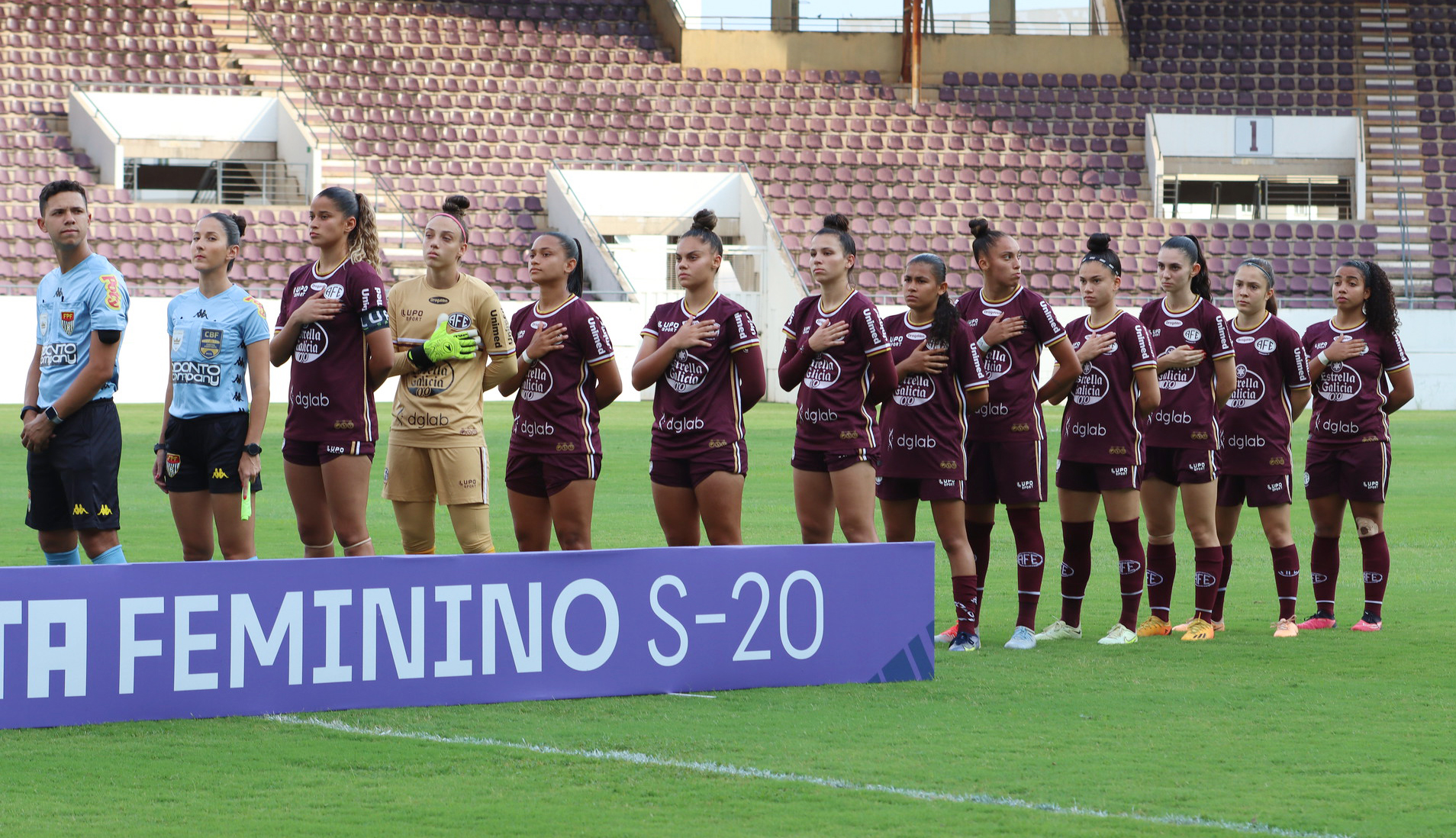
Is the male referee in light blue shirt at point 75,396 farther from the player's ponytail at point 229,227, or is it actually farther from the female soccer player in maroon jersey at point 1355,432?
the female soccer player in maroon jersey at point 1355,432

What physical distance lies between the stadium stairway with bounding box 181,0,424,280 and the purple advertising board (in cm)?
1984

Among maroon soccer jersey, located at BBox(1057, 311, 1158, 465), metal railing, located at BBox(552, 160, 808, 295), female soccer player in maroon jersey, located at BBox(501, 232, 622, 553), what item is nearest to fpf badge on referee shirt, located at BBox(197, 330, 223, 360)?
female soccer player in maroon jersey, located at BBox(501, 232, 622, 553)

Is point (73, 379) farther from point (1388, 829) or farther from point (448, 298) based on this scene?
point (1388, 829)

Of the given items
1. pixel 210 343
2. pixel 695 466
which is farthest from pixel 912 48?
pixel 210 343

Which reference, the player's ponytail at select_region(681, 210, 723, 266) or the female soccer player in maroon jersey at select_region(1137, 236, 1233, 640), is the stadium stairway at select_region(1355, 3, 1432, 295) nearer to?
the female soccer player in maroon jersey at select_region(1137, 236, 1233, 640)

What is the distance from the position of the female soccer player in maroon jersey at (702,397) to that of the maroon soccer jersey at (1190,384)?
1.81m

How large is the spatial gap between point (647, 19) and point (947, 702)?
2773 centimetres

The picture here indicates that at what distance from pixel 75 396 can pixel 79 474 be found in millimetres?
278

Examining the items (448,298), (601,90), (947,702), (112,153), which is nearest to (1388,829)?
(947,702)

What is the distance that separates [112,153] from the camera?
25.6m

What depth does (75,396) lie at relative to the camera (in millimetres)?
5684

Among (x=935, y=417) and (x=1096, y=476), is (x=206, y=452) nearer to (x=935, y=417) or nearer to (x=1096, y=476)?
(x=935, y=417)

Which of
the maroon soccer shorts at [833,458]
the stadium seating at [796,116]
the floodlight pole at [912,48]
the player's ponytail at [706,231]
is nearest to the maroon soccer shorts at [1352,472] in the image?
the maroon soccer shorts at [833,458]

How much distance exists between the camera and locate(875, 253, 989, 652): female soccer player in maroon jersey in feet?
21.1
